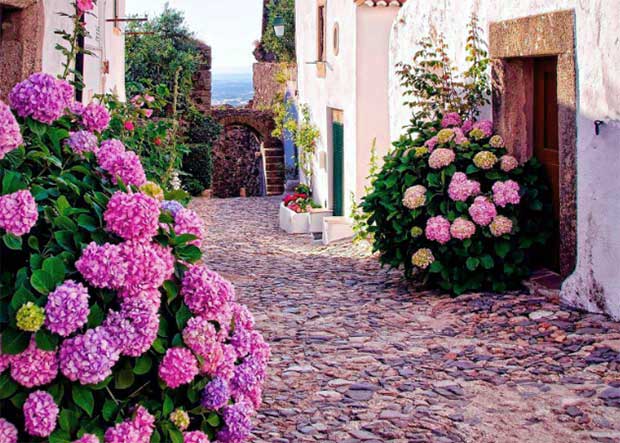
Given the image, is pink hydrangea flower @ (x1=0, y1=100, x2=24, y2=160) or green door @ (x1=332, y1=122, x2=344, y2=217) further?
green door @ (x1=332, y1=122, x2=344, y2=217)

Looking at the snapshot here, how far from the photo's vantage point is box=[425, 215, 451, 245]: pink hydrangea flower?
22.9 feet

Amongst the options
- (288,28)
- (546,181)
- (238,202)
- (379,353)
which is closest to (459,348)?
(379,353)

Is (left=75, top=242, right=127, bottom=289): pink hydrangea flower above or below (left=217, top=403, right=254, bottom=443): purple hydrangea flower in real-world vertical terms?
above

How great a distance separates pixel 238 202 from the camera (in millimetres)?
19906

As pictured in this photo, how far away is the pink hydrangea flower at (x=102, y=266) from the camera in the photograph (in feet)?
8.16

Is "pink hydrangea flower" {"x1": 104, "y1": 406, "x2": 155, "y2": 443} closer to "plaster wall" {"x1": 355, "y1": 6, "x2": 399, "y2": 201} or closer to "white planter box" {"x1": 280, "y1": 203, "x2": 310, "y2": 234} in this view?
"plaster wall" {"x1": 355, "y1": 6, "x2": 399, "y2": 201}

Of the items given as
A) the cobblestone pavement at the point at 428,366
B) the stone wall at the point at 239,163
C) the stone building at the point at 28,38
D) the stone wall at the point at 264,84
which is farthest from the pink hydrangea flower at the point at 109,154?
the stone wall at the point at 239,163

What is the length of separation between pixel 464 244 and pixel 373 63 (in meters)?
5.43

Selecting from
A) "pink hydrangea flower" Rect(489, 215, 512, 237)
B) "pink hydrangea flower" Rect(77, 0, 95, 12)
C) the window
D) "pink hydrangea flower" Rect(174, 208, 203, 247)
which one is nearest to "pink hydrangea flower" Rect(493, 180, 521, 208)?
"pink hydrangea flower" Rect(489, 215, 512, 237)

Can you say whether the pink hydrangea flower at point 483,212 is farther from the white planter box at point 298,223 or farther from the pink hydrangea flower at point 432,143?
the white planter box at point 298,223

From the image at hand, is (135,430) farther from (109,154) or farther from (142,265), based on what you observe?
(109,154)

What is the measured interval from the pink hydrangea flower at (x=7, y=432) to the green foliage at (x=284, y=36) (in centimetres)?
2484

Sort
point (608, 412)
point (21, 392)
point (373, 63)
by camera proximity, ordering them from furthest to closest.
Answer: point (373, 63) < point (608, 412) < point (21, 392)

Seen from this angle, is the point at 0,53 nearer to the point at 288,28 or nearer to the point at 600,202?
the point at 600,202
